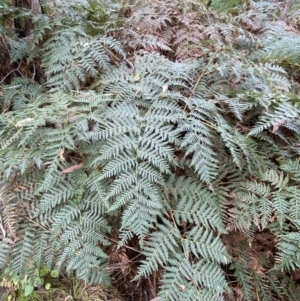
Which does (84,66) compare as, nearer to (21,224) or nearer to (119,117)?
(119,117)

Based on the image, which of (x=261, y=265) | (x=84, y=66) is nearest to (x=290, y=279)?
(x=261, y=265)

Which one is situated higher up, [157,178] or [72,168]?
[157,178]

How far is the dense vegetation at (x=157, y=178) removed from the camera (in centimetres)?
138

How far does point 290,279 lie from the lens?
4.88 ft

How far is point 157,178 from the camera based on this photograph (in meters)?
1.40

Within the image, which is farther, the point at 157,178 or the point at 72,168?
the point at 72,168

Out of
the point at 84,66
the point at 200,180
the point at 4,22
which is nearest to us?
the point at 200,180

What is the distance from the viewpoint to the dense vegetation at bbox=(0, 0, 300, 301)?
4.54 feet

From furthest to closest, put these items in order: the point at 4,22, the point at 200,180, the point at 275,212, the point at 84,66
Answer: the point at 4,22
the point at 84,66
the point at 200,180
the point at 275,212

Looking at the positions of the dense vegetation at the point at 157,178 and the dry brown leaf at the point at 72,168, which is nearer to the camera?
the dense vegetation at the point at 157,178

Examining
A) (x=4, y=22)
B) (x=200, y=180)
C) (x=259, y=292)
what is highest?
(x=4, y=22)

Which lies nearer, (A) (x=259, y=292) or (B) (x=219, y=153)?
(A) (x=259, y=292)

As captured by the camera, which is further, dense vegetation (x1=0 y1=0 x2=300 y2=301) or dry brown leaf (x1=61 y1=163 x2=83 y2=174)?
dry brown leaf (x1=61 y1=163 x2=83 y2=174)

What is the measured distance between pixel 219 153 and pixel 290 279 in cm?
73
